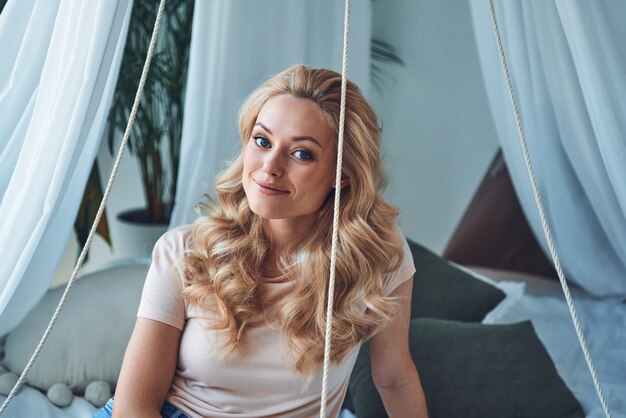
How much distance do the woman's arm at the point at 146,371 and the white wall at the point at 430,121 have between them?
5.69 feet

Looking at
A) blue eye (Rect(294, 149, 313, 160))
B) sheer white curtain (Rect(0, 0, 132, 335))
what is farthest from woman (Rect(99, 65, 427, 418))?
sheer white curtain (Rect(0, 0, 132, 335))

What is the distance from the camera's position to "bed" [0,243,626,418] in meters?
1.95

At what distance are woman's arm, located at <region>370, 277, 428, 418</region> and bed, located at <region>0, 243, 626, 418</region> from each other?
1.08 feet

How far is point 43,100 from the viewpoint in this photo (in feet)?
5.13

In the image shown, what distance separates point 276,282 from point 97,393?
67 cm

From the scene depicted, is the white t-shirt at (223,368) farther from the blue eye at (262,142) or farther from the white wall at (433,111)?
the white wall at (433,111)

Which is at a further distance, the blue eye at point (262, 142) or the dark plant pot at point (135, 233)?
the dark plant pot at point (135, 233)

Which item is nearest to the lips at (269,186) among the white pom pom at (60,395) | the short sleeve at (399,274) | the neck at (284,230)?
the neck at (284,230)

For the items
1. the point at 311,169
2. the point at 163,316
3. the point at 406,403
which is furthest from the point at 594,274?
the point at 163,316

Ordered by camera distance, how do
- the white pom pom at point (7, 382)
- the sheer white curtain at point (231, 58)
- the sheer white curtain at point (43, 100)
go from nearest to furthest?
the sheer white curtain at point (43, 100)
the white pom pom at point (7, 382)
the sheer white curtain at point (231, 58)

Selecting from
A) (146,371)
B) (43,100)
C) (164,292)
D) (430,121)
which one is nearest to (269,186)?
(164,292)

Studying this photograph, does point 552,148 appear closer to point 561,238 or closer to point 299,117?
point 561,238

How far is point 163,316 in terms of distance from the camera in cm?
144

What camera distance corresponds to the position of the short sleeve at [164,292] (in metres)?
1.44
